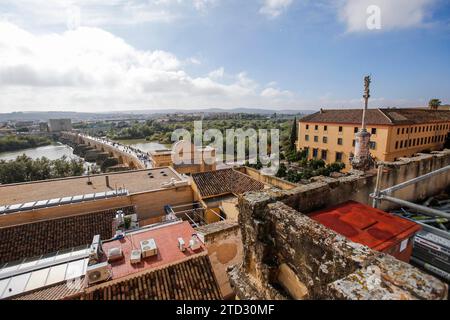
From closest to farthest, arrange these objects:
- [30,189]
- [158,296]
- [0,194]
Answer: [158,296] → [0,194] → [30,189]

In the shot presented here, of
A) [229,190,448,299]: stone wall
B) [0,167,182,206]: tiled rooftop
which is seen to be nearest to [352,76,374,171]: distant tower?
[229,190,448,299]: stone wall

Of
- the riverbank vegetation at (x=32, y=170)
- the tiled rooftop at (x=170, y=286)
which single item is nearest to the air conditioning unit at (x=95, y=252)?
the tiled rooftop at (x=170, y=286)

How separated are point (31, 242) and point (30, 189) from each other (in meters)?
6.86

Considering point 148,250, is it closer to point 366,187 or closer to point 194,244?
point 194,244

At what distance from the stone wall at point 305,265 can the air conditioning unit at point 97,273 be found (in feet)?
15.4

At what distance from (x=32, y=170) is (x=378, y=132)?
39.0 meters

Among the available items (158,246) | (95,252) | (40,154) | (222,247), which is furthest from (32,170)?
(40,154)

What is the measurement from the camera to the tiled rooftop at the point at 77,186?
13.3 metres

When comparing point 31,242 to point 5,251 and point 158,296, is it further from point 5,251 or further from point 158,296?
point 158,296

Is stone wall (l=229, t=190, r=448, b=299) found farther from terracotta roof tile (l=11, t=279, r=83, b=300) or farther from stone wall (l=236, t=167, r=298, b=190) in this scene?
stone wall (l=236, t=167, r=298, b=190)

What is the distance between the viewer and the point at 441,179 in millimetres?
5773

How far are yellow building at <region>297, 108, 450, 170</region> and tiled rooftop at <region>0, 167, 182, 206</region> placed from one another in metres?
22.9

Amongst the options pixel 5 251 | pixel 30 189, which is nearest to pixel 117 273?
pixel 5 251

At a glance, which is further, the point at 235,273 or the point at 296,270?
the point at 235,273
